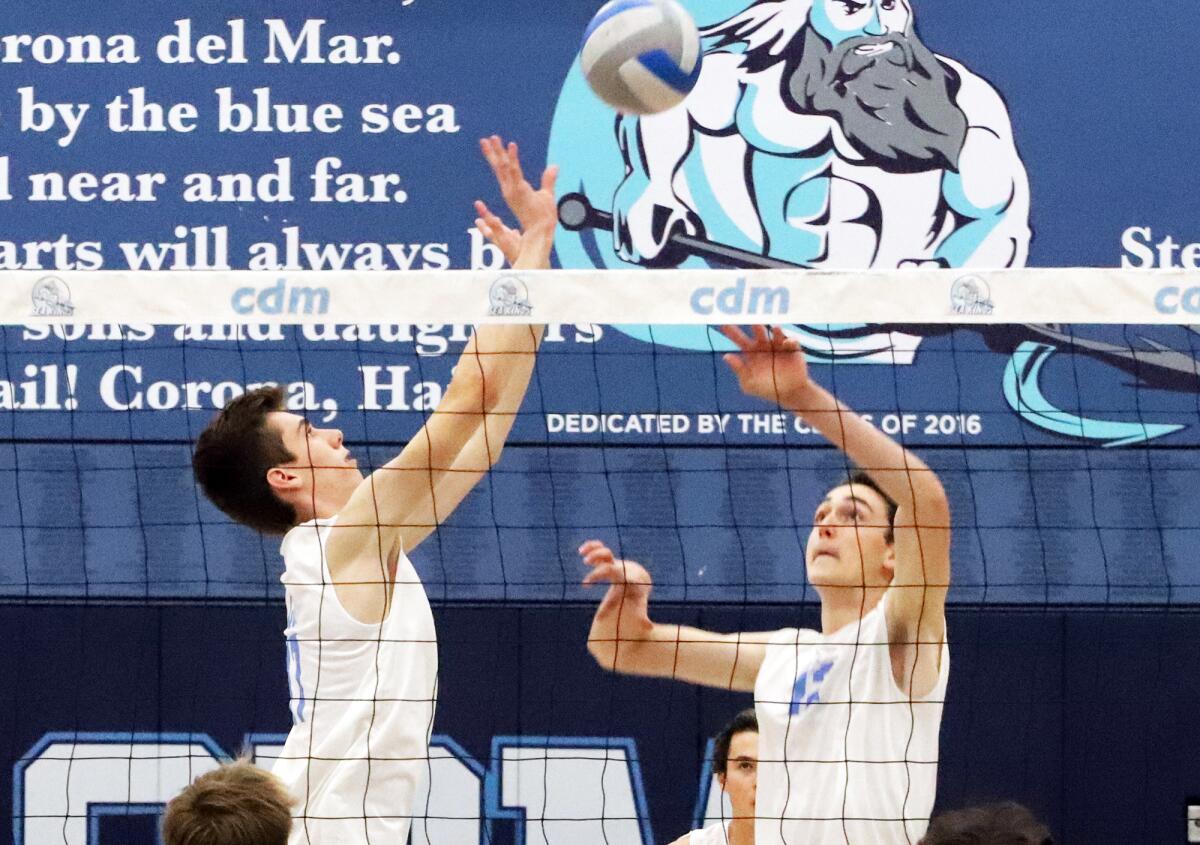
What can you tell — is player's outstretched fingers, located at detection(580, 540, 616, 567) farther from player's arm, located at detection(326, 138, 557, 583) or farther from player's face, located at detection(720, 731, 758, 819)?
player's face, located at detection(720, 731, 758, 819)

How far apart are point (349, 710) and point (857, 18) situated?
3251 millimetres

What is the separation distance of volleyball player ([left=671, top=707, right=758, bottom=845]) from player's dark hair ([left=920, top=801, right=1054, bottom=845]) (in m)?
2.46

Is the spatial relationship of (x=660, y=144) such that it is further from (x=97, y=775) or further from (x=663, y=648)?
(x=97, y=775)

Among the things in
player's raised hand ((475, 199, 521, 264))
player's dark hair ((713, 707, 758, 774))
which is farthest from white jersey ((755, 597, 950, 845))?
player's raised hand ((475, 199, 521, 264))

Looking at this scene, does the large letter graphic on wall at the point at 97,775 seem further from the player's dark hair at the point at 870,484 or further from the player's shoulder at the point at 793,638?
the player's dark hair at the point at 870,484

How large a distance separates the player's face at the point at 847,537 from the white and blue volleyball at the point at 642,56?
1.36m

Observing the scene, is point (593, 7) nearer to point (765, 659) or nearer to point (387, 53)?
point (387, 53)

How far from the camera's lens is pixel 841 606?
14.3 ft

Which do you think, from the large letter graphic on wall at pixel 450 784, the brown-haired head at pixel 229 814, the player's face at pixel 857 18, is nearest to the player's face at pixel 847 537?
the brown-haired head at pixel 229 814

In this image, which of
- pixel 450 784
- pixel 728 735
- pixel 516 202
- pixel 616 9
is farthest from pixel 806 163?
pixel 450 784

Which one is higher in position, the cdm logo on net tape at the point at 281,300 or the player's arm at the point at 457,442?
the cdm logo on net tape at the point at 281,300

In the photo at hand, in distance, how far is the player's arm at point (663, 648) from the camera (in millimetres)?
4480

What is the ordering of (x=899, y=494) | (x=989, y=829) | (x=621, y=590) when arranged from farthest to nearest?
(x=621, y=590)
(x=899, y=494)
(x=989, y=829)

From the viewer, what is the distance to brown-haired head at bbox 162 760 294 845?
2943 mm
